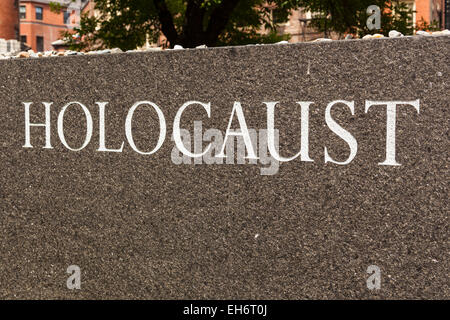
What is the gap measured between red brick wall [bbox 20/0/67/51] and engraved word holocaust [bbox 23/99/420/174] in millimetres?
66896

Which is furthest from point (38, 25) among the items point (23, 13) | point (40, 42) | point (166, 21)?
point (166, 21)

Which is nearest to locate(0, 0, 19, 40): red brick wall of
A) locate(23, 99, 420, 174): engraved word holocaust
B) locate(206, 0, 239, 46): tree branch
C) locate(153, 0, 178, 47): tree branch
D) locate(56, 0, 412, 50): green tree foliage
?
locate(56, 0, 412, 50): green tree foliage

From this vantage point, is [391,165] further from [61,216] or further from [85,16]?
[85,16]

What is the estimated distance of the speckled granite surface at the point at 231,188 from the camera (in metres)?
2.79

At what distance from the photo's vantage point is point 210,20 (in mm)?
10938

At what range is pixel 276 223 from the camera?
308 cm

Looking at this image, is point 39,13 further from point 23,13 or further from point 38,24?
point 23,13

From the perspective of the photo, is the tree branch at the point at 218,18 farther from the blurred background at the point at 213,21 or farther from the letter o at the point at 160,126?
the letter o at the point at 160,126

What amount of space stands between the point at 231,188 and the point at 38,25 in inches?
2794

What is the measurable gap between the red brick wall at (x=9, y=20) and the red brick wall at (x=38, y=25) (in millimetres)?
29938

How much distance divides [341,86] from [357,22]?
8798 mm

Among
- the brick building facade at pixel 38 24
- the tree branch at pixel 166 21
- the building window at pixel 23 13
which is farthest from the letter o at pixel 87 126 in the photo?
the building window at pixel 23 13
